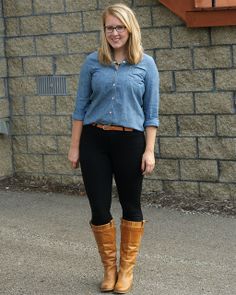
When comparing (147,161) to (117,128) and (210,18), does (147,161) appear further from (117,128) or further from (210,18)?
(210,18)

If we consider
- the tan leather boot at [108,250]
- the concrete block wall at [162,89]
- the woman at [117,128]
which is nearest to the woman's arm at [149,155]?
the woman at [117,128]

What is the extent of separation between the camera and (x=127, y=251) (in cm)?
383

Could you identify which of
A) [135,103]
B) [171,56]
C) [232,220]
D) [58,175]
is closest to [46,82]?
[58,175]

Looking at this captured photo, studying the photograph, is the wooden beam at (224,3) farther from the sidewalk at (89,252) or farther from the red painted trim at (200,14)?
the sidewalk at (89,252)

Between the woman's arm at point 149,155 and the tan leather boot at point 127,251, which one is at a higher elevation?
the woman's arm at point 149,155

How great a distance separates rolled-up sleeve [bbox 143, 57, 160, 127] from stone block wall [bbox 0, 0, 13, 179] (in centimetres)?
308

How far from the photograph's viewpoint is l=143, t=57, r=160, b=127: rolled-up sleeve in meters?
3.68

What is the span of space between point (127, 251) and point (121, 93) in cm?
101

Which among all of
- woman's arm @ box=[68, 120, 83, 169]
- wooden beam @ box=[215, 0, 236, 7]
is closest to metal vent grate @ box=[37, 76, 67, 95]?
wooden beam @ box=[215, 0, 236, 7]

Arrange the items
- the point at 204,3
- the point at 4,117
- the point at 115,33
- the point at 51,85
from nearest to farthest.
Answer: the point at 115,33
the point at 204,3
the point at 51,85
the point at 4,117

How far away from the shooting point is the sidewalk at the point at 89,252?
394 cm

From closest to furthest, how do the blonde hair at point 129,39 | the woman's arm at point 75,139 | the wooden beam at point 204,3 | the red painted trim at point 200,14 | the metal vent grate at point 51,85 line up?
the blonde hair at point 129,39 < the woman's arm at point 75,139 < the red painted trim at point 200,14 < the wooden beam at point 204,3 < the metal vent grate at point 51,85

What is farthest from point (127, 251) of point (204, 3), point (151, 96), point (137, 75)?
point (204, 3)

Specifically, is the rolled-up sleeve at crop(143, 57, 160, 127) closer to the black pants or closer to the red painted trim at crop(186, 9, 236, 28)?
the black pants
